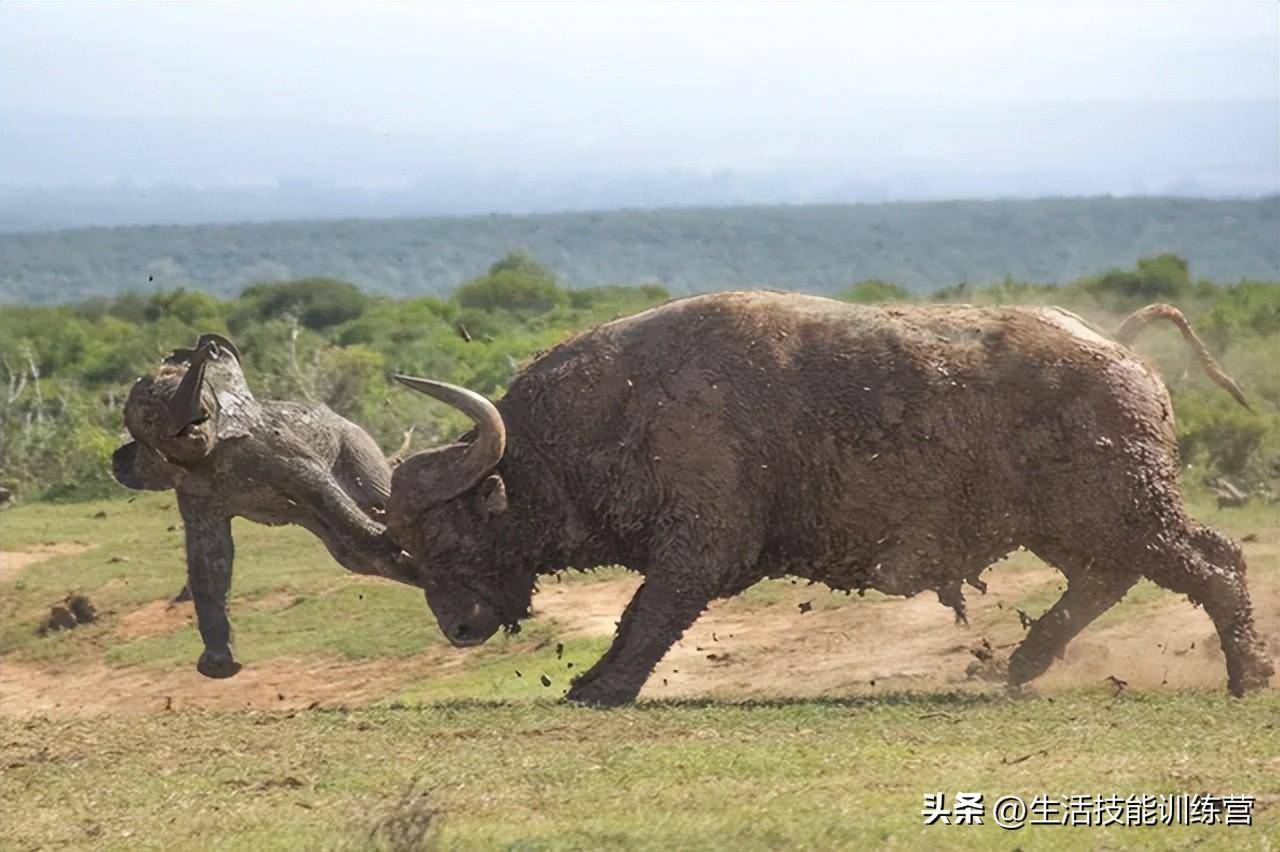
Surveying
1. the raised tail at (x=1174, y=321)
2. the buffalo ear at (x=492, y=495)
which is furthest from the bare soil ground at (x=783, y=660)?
the buffalo ear at (x=492, y=495)

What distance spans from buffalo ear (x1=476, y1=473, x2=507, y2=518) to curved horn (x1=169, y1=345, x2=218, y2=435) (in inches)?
79.7

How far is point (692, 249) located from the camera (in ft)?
372

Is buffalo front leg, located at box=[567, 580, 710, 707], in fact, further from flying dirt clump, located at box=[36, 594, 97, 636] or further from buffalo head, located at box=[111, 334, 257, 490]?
flying dirt clump, located at box=[36, 594, 97, 636]

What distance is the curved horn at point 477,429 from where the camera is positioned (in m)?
10.7

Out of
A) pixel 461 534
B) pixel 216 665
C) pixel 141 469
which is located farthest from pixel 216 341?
pixel 461 534

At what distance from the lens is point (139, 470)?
42.2 feet

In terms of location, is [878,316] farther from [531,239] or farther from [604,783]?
[531,239]

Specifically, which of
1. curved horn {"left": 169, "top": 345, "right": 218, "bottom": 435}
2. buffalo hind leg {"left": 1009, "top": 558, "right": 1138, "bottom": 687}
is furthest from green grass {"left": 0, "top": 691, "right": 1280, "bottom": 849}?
curved horn {"left": 169, "top": 345, "right": 218, "bottom": 435}

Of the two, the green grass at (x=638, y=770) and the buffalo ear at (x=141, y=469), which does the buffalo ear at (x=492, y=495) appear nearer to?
the green grass at (x=638, y=770)

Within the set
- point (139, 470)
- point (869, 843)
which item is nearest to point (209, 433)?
point (139, 470)

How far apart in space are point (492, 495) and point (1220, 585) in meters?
3.98

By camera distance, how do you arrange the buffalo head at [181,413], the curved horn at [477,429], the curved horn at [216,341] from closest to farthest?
the curved horn at [477,429], the buffalo head at [181,413], the curved horn at [216,341]

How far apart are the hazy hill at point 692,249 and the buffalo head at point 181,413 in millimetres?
66090

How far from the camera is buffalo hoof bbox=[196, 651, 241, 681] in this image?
12.5 metres
